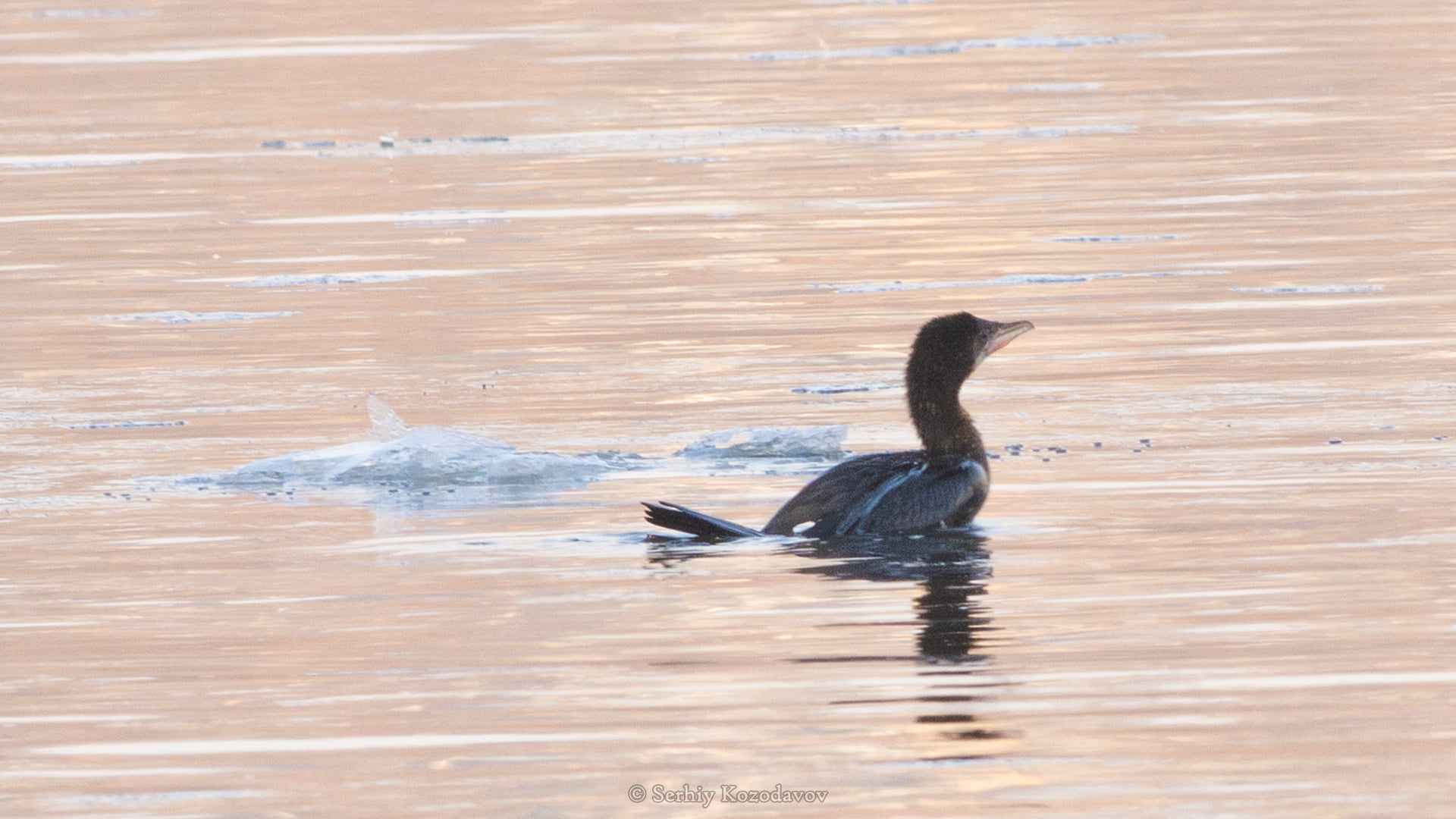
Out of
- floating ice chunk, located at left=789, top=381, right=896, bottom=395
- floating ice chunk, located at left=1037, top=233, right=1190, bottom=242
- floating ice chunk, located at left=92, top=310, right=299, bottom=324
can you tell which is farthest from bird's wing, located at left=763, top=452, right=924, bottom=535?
floating ice chunk, located at left=1037, top=233, right=1190, bottom=242

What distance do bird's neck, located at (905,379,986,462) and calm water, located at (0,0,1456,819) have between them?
1.04 feet

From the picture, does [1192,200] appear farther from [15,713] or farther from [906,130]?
[15,713]

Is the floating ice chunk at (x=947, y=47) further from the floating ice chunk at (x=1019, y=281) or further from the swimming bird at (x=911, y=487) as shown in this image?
the swimming bird at (x=911, y=487)

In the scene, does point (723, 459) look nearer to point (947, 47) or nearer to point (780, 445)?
point (780, 445)

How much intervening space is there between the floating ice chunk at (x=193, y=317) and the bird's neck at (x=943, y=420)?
630 centimetres

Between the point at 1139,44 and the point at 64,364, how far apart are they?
862 inches

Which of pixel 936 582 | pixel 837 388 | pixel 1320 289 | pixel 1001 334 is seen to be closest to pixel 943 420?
pixel 1001 334

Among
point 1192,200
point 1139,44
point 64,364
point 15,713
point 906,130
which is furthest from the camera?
point 1139,44

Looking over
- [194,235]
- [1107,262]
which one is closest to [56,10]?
[194,235]

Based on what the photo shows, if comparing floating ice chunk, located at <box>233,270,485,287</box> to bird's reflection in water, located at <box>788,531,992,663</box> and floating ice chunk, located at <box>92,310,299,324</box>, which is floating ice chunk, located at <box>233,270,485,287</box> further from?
bird's reflection in water, located at <box>788,531,992,663</box>

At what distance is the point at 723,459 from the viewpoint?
1130cm

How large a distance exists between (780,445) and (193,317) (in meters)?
5.61

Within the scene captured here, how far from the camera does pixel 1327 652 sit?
7.70m

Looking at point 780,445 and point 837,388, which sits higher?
point 837,388
